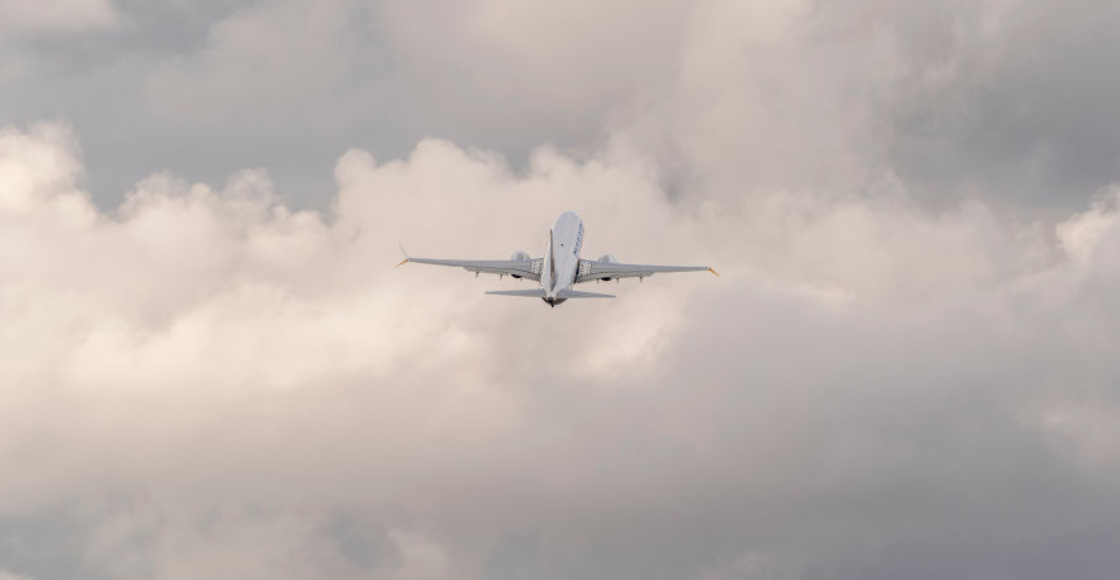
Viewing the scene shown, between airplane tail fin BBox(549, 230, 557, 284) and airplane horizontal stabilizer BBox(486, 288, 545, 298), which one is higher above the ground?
airplane tail fin BBox(549, 230, 557, 284)

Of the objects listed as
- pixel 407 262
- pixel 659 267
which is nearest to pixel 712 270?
pixel 659 267

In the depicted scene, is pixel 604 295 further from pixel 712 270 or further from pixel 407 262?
pixel 407 262

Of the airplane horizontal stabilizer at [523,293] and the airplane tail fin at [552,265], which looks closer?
the airplane horizontal stabilizer at [523,293]

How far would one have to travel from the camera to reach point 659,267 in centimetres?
19812

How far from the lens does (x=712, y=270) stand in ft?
575

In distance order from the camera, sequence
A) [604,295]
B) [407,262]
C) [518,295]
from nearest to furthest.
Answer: [604,295], [518,295], [407,262]

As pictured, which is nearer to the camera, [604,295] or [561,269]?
[604,295]

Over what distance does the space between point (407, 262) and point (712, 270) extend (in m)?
54.4

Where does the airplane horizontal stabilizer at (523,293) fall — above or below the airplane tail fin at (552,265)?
below

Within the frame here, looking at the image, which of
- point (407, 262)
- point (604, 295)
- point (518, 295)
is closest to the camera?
point (604, 295)

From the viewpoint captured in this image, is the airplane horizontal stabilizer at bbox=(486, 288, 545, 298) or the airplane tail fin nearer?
the airplane horizontal stabilizer at bbox=(486, 288, 545, 298)

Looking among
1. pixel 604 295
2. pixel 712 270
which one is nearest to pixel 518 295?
pixel 604 295

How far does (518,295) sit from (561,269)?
82.5 feet

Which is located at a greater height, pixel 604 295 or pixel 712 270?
pixel 712 270
